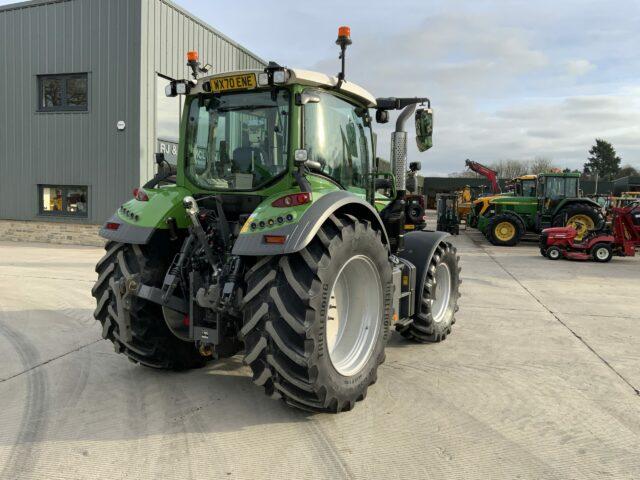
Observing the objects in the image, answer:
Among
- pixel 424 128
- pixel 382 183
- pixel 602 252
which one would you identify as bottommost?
pixel 602 252

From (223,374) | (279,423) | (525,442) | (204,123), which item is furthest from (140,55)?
(525,442)

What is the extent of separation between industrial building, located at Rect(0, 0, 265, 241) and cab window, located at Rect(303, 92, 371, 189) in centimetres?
1005

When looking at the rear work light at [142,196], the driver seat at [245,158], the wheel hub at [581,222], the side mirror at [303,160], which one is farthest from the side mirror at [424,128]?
the wheel hub at [581,222]

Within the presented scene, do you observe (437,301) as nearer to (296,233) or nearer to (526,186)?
(296,233)

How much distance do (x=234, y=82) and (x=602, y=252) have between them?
12458 mm

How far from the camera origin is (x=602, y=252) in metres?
13.2

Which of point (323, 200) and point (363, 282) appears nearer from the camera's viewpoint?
point (323, 200)

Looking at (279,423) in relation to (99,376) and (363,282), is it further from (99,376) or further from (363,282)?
(99,376)

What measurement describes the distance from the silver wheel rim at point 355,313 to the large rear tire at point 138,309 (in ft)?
4.46

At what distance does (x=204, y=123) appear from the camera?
4.16 metres

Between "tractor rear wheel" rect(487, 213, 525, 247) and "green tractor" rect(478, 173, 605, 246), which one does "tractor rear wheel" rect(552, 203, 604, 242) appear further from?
"tractor rear wheel" rect(487, 213, 525, 247)

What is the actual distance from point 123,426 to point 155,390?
2.03 ft

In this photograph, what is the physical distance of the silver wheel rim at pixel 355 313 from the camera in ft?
12.6

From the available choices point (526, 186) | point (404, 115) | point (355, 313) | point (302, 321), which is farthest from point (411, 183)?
point (526, 186)
